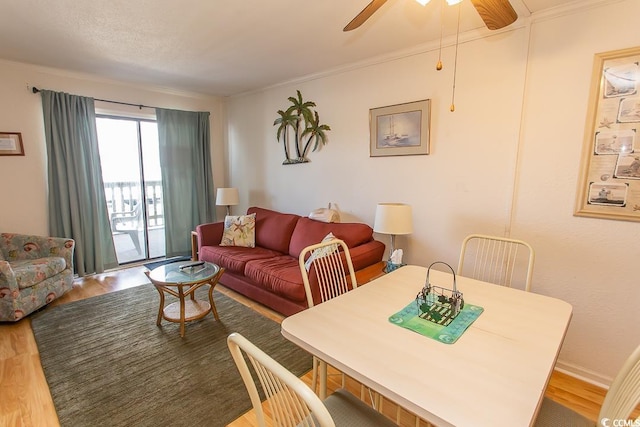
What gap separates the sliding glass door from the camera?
4.23 meters

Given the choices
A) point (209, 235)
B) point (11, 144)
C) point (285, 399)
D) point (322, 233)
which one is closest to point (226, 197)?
point (209, 235)

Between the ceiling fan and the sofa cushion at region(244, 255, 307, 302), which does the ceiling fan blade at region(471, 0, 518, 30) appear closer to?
the ceiling fan

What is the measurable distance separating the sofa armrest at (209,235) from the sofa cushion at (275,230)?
514 mm

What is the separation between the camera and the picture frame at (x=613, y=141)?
6.20ft

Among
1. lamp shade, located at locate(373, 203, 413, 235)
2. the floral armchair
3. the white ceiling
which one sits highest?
the white ceiling

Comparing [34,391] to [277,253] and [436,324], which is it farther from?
[436,324]

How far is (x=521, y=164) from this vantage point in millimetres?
2324

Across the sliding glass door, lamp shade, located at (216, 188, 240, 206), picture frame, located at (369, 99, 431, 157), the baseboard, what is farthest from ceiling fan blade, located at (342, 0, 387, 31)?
the sliding glass door

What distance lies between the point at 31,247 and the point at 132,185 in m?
1.45

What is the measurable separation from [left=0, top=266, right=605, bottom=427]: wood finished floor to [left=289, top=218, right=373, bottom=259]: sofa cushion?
1256mm

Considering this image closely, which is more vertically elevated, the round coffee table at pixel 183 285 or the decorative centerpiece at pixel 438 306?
the decorative centerpiece at pixel 438 306

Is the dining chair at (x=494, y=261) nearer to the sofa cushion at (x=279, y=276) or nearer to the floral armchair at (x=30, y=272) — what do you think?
the sofa cushion at (x=279, y=276)

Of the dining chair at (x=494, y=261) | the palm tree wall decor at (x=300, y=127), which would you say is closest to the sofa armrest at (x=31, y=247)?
the palm tree wall decor at (x=300, y=127)
